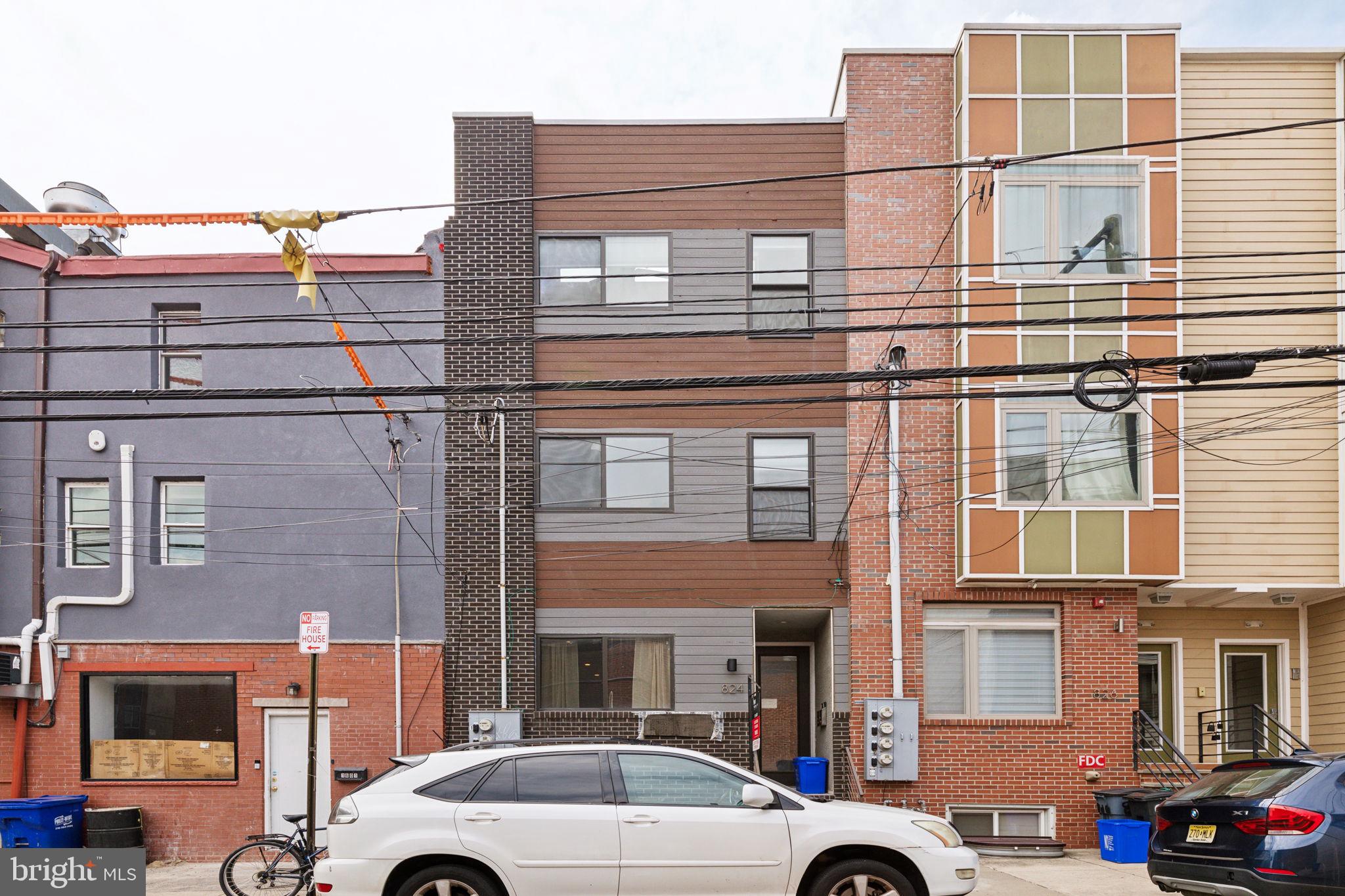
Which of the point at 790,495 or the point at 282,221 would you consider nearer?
the point at 282,221

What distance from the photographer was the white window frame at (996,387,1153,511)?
608 inches

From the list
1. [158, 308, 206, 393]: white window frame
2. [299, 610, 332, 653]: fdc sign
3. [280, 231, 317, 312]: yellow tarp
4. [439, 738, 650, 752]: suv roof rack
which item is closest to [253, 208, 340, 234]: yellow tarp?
[280, 231, 317, 312]: yellow tarp

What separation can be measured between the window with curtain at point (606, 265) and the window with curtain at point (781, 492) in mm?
2668

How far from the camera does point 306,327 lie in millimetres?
16344

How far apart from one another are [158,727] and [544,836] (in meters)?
9.29

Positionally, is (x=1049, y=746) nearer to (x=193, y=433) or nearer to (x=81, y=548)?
(x=193, y=433)

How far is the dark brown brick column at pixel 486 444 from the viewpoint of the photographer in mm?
15953

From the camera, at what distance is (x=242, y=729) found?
15648mm

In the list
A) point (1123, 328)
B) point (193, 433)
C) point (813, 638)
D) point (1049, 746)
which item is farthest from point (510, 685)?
point (1123, 328)

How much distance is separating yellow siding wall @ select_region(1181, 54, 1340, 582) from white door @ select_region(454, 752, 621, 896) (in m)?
10.5

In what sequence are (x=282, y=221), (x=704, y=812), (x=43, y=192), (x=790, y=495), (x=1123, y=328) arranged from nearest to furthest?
(x=704, y=812)
(x=282, y=221)
(x=1123, y=328)
(x=790, y=495)
(x=43, y=192)

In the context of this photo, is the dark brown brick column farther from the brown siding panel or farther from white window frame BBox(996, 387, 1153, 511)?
white window frame BBox(996, 387, 1153, 511)

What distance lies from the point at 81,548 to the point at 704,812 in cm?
1118

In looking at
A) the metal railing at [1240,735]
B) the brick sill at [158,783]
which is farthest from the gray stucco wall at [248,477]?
the metal railing at [1240,735]
